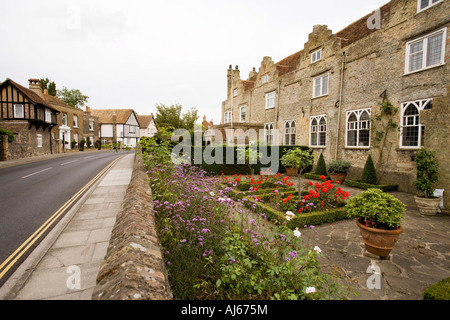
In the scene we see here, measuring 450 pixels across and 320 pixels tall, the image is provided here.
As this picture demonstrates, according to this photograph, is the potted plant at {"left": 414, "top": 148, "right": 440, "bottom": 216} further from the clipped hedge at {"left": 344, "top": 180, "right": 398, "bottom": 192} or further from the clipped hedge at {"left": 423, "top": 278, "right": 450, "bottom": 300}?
the clipped hedge at {"left": 423, "top": 278, "right": 450, "bottom": 300}

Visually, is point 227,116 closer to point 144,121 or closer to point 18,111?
point 18,111

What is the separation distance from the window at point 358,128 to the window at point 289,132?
18.9 feet

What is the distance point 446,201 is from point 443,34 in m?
7.96

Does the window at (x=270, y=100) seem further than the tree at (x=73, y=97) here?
No

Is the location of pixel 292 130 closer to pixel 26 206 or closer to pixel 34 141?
pixel 26 206

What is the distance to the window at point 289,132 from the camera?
67.6ft

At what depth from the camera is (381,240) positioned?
4.70 metres

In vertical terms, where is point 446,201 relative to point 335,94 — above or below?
below

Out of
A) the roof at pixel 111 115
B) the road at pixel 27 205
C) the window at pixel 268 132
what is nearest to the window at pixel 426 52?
the window at pixel 268 132

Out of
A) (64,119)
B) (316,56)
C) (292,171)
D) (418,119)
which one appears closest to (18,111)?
(64,119)

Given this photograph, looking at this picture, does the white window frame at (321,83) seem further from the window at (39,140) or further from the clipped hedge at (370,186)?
the window at (39,140)

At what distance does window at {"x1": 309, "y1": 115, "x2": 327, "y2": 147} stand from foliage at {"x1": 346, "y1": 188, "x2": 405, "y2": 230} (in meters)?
13.1
